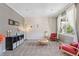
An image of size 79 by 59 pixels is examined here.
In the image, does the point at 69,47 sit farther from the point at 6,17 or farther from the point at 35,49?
the point at 6,17

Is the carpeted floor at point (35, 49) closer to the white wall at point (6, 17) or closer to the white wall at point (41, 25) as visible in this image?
the white wall at point (41, 25)

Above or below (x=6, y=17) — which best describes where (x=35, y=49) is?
below

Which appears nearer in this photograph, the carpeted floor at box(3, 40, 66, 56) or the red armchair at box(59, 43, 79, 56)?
the red armchair at box(59, 43, 79, 56)

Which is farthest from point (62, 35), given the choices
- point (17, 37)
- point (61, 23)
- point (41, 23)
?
point (17, 37)

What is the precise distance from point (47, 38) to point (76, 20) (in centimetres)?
129

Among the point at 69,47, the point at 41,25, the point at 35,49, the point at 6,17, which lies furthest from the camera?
the point at 35,49

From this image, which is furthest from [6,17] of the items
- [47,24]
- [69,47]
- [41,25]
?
[69,47]

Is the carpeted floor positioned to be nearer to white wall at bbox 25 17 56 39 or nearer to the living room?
the living room

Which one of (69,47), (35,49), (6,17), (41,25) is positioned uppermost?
(6,17)

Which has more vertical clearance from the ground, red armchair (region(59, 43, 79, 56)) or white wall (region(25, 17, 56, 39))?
white wall (region(25, 17, 56, 39))

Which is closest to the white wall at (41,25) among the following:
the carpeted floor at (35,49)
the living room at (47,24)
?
the living room at (47,24)

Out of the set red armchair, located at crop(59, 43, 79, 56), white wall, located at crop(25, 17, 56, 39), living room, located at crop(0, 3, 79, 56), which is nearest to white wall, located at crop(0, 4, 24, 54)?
living room, located at crop(0, 3, 79, 56)

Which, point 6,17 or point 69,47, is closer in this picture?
point 69,47

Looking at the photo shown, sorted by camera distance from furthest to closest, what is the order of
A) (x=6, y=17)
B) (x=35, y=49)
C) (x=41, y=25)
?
(x=35, y=49) < (x=6, y=17) < (x=41, y=25)
